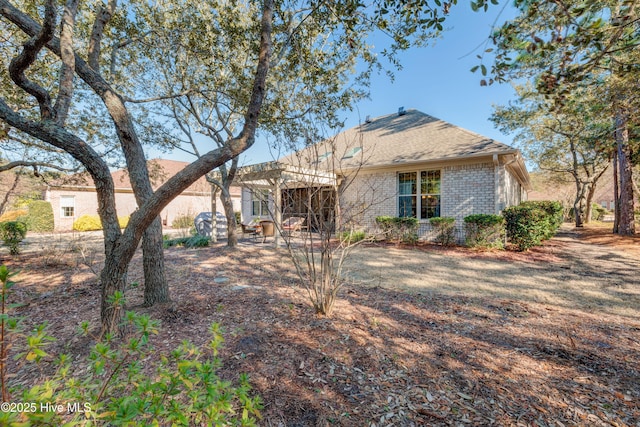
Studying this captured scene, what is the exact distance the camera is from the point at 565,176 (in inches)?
949

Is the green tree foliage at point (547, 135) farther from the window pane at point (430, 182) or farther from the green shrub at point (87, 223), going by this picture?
the green shrub at point (87, 223)

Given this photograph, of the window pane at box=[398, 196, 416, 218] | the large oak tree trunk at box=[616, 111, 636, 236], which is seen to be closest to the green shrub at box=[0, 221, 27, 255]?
the window pane at box=[398, 196, 416, 218]

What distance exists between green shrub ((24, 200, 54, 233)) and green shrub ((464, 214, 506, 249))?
22574 millimetres

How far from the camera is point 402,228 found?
981cm

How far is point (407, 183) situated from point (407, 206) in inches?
35.5

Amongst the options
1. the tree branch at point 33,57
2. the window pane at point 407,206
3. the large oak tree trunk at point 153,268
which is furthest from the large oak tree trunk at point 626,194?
the tree branch at point 33,57

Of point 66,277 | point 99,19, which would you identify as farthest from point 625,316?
point 66,277

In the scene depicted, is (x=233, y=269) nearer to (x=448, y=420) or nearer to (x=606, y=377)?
(x=448, y=420)

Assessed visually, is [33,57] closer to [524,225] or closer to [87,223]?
[524,225]

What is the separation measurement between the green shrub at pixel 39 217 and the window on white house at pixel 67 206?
1.05 m

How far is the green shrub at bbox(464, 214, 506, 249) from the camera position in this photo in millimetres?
8000

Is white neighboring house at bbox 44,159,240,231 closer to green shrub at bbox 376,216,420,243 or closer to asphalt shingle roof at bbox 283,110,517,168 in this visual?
asphalt shingle roof at bbox 283,110,517,168

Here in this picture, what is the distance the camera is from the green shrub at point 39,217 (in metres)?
16.2

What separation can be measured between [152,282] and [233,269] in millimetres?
2500
